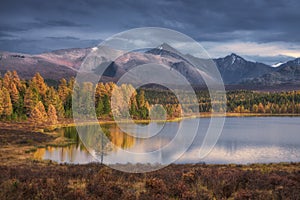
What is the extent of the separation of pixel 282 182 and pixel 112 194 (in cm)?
842

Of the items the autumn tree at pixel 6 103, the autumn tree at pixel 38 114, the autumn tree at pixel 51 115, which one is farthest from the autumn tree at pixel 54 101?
the autumn tree at pixel 6 103

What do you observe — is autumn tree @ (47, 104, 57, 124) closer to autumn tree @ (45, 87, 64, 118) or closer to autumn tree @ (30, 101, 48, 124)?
autumn tree @ (30, 101, 48, 124)

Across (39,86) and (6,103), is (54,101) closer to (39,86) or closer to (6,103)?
(39,86)

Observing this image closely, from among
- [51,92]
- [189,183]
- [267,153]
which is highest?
[51,92]

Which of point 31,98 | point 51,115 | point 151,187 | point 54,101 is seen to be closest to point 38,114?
point 51,115

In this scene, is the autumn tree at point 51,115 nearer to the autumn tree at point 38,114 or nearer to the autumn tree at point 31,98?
the autumn tree at point 38,114

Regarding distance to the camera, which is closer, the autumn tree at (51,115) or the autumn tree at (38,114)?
the autumn tree at (38,114)

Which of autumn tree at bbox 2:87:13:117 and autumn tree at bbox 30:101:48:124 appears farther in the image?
autumn tree at bbox 30:101:48:124

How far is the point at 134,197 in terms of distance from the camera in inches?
471

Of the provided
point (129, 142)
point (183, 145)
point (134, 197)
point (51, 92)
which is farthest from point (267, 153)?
point (51, 92)

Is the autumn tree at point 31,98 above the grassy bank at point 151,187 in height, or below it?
above

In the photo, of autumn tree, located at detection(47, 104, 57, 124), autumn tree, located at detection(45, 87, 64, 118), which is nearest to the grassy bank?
autumn tree, located at detection(47, 104, 57, 124)

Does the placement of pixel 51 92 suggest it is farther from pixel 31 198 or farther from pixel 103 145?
pixel 31 198

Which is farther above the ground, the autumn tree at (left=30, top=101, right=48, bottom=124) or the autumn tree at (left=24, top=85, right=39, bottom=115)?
the autumn tree at (left=24, top=85, right=39, bottom=115)
